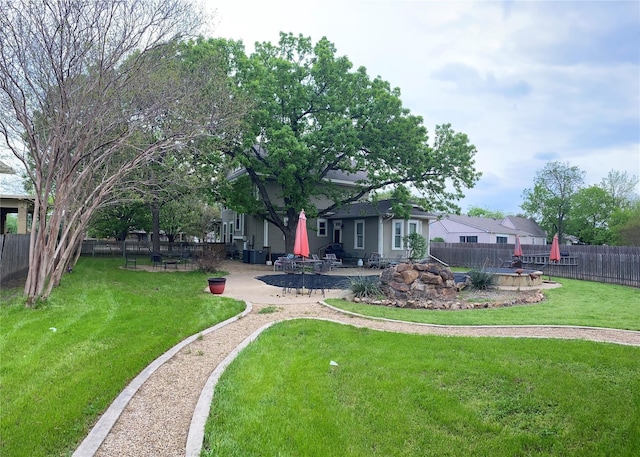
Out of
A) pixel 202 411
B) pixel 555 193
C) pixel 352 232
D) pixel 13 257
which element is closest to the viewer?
pixel 202 411

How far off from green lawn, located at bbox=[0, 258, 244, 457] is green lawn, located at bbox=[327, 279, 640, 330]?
11.6 ft

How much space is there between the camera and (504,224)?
46.8 metres

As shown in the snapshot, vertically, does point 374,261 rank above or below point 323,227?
below

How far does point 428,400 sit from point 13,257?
15393 millimetres

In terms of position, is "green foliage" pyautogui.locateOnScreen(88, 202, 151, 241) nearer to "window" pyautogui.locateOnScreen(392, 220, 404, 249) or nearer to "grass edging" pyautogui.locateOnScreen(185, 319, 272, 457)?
"window" pyautogui.locateOnScreen(392, 220, 404, 249)

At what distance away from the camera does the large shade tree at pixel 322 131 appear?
18.0 meters

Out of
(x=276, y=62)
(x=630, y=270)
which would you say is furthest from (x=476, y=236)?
(x=276, y=62)

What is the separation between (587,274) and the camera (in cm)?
1734

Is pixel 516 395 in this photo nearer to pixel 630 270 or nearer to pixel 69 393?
pixel 69 393

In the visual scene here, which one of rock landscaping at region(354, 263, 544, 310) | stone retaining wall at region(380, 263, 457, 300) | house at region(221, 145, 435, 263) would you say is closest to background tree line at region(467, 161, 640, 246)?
house at region(221, 145, 435, 263)

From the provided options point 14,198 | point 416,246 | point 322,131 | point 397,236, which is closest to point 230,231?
point 397,236

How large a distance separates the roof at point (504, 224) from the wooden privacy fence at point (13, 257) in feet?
104

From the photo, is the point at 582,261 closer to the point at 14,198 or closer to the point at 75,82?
the point at 75,82

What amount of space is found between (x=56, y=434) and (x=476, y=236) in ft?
134
